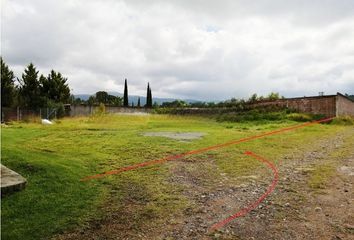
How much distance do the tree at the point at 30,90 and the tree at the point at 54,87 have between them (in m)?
0.63

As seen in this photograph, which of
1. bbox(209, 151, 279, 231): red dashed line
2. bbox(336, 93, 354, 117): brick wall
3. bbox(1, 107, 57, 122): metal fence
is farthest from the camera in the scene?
bbox(1, 107, 57, 122): metal fence

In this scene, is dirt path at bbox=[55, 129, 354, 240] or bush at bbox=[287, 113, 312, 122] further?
bush at bbox=[287, 113, 312, 122]

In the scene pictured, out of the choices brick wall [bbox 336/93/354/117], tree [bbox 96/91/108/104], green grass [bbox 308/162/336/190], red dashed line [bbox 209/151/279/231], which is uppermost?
tree [bbox 96/91/108/104]

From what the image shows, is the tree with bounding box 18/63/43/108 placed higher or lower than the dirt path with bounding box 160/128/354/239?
higher

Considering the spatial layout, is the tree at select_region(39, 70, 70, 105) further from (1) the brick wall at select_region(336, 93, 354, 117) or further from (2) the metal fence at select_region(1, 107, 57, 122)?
Answer: (1) the brick wall at select_region(336, 93, 354, 117)

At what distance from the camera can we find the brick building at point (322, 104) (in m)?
15.4

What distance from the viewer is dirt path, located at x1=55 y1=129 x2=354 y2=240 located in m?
3.56

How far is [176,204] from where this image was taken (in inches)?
174

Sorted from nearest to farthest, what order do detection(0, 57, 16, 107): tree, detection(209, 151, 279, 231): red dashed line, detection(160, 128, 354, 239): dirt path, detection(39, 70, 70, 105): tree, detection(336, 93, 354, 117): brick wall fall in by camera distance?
detection(160, 128, 354, 239): dirt path, detection(209, 151, 279, 231): red dashed line, detection(336, 93, 354, 117): brick wall, detection(0, 57, 16, 107): tree, detection(39, 70, 70, 105): tree

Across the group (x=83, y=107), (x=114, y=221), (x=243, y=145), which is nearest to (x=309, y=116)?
(x=243, y=145)

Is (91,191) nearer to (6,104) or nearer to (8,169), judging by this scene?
(8,169)

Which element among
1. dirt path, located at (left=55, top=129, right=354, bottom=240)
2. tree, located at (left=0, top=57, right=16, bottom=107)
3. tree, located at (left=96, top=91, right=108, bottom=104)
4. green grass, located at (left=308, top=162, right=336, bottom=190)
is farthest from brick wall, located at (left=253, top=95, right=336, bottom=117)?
tree, located at (left=96, top=91, right=108, bottom=104)

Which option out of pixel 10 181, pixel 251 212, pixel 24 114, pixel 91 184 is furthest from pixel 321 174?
pixel 24 114

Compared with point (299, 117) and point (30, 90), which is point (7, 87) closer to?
point (30, 90)
